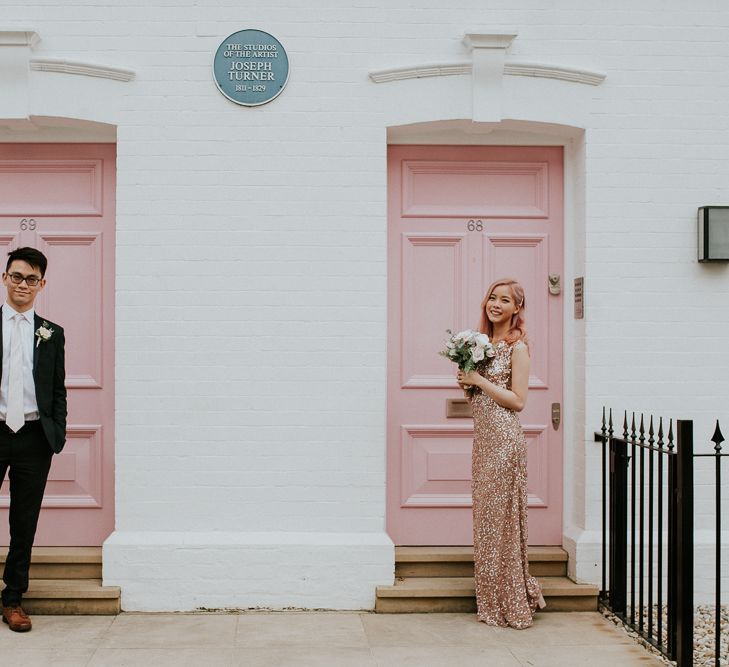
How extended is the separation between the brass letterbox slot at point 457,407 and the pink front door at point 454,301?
3cm

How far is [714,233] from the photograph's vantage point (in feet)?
19.0

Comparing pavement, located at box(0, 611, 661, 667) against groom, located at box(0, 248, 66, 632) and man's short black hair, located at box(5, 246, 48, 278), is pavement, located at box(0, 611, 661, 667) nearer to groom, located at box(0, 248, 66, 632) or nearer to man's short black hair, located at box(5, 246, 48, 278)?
groom, located at box(0, 248, 66, 632)

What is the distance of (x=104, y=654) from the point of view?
4.81 meters

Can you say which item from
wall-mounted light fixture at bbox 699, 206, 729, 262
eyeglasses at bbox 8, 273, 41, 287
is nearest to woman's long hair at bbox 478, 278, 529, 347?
wall-mounted light fixture at bbox 699, 206, 729, 262

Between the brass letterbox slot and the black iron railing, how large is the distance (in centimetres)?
84

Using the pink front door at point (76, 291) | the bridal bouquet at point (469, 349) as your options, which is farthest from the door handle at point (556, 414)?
the pink front door at point (76, 291)

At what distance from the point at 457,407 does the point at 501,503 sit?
92 centimetres

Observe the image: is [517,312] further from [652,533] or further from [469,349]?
[652,533]

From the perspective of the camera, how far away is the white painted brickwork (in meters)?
5.65

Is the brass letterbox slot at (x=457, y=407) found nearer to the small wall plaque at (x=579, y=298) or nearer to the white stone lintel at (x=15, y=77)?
the small wall plaque at (x=579, y=298)

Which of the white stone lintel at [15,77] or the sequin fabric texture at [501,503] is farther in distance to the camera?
the white stone lintel at [15,77]

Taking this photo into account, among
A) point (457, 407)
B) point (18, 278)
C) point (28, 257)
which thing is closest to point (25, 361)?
point (18, 278)

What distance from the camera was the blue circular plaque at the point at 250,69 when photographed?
566 cm

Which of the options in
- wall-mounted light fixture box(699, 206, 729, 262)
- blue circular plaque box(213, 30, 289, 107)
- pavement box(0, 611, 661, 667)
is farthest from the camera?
wall-mounted light fixture box(699, 206, 729, 262)
